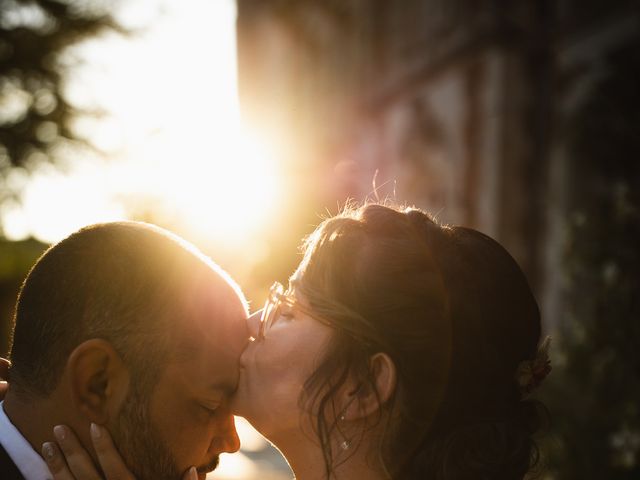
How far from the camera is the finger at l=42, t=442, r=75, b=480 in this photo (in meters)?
2.07

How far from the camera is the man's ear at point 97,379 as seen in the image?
206cm

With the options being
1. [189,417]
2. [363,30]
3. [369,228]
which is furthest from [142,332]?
[363,30]

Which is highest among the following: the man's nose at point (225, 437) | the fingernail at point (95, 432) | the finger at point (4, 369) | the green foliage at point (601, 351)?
the finger at point (4, 369)

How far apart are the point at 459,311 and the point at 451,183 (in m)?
12.5

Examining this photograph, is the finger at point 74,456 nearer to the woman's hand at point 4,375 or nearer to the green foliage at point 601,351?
the woman's hand at point 4,375

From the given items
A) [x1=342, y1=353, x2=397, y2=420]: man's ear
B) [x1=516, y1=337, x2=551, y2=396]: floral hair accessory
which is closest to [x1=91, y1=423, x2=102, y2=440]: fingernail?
[x1=342, y1=353, x2=397, y2=420]: man's ear

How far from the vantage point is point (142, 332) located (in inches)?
86.1

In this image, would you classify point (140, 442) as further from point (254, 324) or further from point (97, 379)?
point (254, 324)

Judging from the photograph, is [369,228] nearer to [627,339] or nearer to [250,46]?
[627,339]

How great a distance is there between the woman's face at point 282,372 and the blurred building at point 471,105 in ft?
15.0

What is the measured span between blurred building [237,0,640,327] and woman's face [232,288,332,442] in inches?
180

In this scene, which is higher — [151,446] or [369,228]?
[369,228]

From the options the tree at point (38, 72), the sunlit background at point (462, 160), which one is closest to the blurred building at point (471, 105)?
the sunlit background at point (462, 160)

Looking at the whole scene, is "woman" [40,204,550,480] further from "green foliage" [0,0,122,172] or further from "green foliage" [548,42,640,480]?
"green foliage" [0,0,122,172]
